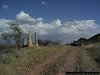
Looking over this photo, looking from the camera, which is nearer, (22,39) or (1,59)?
(1,59)

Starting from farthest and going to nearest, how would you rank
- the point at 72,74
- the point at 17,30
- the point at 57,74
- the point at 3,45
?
1. the point at 3,45
2. the point at 17,30
3. the point at 57,74
4. the point at 72,74

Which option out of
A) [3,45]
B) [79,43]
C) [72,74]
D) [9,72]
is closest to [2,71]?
[9,72]

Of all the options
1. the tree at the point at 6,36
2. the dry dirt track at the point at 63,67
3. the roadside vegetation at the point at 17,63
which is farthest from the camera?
the tree at the point at 6,36

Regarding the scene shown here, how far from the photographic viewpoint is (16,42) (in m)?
56.8

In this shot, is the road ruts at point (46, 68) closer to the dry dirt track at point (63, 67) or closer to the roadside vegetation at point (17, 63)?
the dry dirt track at point (63, 67)

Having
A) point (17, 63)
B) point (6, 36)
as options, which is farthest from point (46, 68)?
point (6, 36)

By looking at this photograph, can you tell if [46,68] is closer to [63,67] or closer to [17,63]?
[63,67]

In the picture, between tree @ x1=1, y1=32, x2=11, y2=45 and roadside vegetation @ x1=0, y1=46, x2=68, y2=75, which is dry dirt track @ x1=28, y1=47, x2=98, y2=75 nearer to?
roadside vegetation @ x1=0, y1=46, x2=68, y2=75

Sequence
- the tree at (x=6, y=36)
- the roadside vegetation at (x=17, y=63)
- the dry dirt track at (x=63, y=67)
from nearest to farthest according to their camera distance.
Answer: the dry dirt track at (x=63, y=67), the roadside vegetation at (x=17, y=63), the tree at (x=6, y=36)

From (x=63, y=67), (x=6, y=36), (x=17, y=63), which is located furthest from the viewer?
(x=6, y=36)

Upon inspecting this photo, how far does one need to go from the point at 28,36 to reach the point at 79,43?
21092 millimetres

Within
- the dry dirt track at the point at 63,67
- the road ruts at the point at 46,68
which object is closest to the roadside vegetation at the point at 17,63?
the road ruts at the point at 46,68

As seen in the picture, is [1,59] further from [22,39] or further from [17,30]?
[22,39]

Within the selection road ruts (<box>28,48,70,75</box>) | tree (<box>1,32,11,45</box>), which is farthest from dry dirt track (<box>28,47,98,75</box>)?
tree (<box>1,32,11,45</box>)
